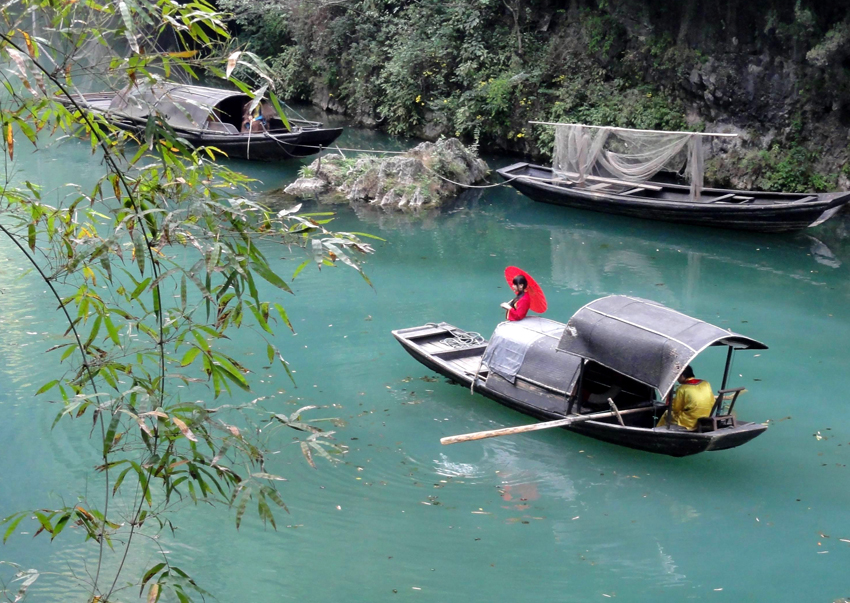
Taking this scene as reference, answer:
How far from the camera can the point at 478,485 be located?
19.6 ft

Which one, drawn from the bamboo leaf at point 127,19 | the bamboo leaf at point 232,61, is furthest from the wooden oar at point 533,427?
the bamboo leaf at point 127,19

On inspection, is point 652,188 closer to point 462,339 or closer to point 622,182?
point 622,182

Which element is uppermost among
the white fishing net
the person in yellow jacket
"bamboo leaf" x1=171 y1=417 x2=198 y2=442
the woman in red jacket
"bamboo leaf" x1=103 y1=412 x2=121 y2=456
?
the white fishing net

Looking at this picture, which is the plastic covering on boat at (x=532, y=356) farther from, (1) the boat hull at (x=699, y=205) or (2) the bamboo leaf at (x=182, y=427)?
(1) the boat hull at (x=699, y=205)

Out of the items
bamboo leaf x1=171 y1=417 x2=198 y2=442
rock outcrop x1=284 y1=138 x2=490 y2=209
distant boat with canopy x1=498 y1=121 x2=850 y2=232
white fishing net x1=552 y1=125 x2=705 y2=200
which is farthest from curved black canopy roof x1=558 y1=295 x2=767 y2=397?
rock outcrop x1=284 y1=138 x2=490 y2=209

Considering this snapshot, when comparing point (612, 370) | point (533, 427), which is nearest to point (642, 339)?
point (612, 370)

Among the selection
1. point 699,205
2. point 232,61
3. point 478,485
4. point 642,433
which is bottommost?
point 478,485

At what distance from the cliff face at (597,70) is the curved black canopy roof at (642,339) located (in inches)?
332

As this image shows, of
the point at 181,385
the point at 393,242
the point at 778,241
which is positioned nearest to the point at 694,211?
the point at 778,241

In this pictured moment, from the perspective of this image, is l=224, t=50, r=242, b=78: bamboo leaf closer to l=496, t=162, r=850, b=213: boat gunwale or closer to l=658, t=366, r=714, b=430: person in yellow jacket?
l=658, t=366, r=714, b=430: person in yellow jacket

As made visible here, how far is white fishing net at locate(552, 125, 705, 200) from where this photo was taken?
12.6 m

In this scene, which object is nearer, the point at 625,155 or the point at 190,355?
the point at 190,355

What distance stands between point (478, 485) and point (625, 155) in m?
8.93

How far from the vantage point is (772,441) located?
6.50m
